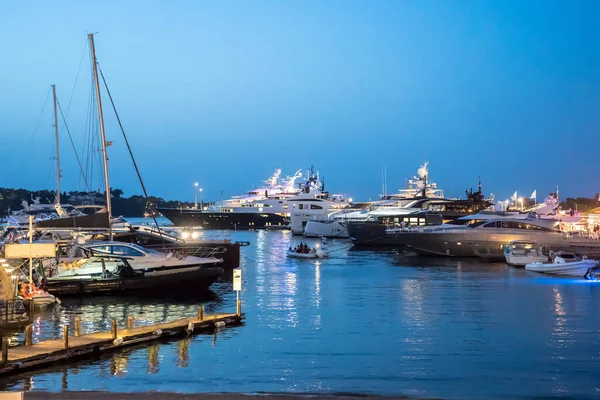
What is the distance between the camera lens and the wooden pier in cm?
1666

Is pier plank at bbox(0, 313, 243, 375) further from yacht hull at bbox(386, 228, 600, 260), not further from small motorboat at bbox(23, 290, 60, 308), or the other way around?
yacht hull at bbox(386, 228, 600, 260)

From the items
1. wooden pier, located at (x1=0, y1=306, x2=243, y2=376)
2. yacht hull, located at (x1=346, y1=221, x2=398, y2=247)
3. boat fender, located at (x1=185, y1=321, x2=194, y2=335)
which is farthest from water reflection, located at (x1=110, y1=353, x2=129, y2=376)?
yacht hull, located at (x1=346, y1=221, x2=398, y2=247)

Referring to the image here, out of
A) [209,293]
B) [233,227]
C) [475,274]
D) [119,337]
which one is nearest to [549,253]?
[475,274]

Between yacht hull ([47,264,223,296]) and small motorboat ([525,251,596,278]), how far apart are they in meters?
23.6

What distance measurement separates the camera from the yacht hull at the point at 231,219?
14750cm

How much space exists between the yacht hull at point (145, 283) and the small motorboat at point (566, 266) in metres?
23.6

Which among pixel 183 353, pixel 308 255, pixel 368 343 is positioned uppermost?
pixel 308 255

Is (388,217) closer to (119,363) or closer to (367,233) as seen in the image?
(367,233)

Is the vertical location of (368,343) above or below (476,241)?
below

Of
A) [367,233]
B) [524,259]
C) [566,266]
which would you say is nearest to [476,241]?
[524,259]

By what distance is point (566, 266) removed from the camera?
4519cm

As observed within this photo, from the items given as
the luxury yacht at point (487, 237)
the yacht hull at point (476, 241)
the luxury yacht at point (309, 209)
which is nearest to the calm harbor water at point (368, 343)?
the yacht hull at point (476, 241)

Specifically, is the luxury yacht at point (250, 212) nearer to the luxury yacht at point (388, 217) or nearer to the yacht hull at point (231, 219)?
the yacht hull at point (231, 219)

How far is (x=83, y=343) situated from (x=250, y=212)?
129743mm
